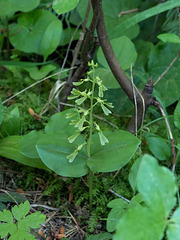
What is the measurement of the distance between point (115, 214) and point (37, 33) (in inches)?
69.2

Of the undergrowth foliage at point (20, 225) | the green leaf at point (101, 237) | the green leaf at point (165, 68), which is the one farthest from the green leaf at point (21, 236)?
the green leaf at point (165, 68)

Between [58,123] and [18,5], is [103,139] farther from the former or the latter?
[18,5]

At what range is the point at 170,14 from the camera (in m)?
2.43

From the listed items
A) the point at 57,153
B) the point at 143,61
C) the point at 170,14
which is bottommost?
the point at 57,153

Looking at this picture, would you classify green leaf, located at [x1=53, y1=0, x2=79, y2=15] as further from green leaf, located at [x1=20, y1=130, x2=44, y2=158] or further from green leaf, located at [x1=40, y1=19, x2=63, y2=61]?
green leaf, located at [x1=40, y1=19, x2=63, y2=61]

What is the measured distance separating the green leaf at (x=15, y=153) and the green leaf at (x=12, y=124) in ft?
0.49

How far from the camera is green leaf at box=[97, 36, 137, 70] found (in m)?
1.95

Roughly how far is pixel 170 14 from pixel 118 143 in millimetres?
1609

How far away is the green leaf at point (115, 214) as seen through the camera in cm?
125

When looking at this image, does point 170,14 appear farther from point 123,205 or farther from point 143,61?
point 123,205

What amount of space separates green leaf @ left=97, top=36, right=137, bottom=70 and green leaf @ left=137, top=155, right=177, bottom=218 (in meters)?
1.26

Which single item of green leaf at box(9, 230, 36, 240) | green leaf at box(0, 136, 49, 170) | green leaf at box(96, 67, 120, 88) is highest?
green leaf at box(96, 67, 120, 88)

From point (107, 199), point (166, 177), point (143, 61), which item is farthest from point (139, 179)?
point (143, 61)

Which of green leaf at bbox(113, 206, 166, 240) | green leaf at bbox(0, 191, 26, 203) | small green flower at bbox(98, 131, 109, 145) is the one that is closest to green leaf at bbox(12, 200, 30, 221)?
green leaf at bbox(0, 191, 26, 203)
